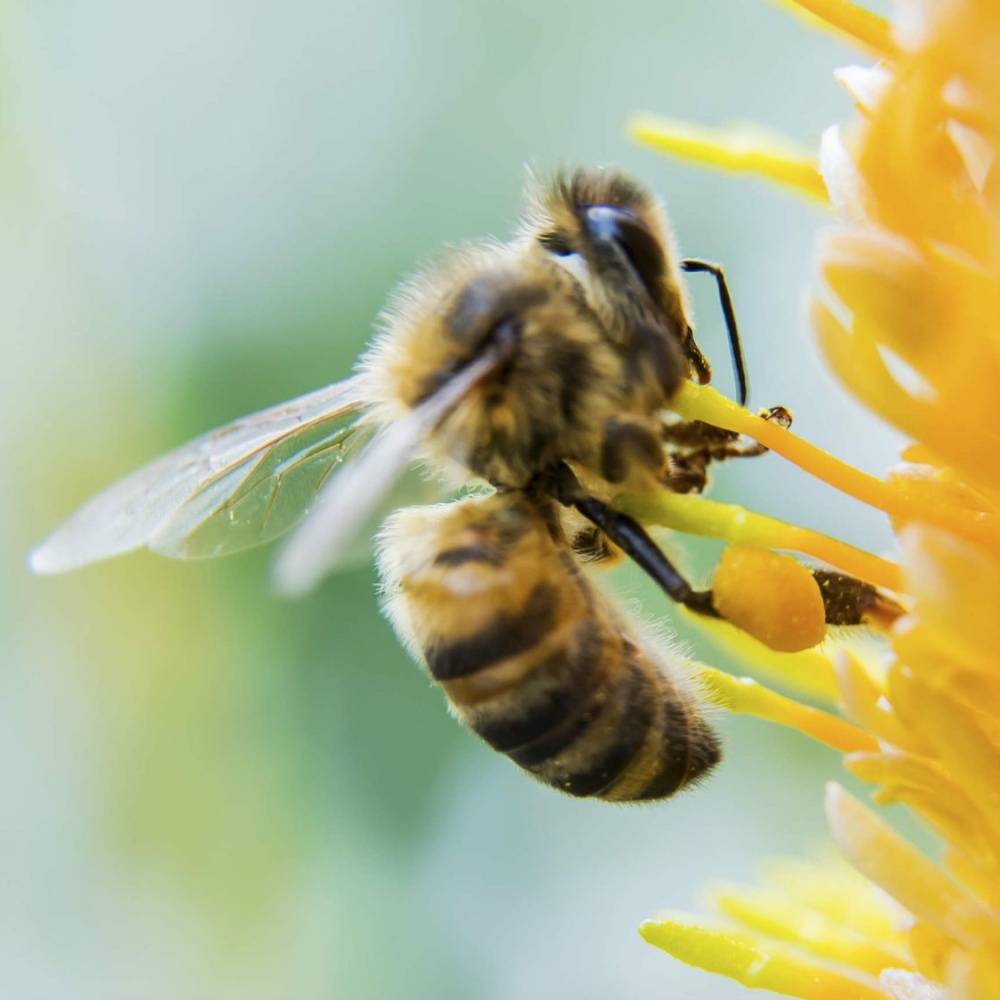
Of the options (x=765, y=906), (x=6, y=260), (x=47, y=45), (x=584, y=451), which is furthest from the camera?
(x=47, y=45)

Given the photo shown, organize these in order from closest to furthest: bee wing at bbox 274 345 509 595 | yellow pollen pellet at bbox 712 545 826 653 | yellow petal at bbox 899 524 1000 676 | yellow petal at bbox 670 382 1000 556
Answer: bee wing at bbox 274 345 509 595 → yellow petal at bbox 899 524 1000 676 → yellow petal at bbox 670 382 1000 556 → yellow pollen pellet at bbox 712 545 826 653

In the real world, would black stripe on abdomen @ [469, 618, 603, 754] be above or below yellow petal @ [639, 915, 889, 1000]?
above

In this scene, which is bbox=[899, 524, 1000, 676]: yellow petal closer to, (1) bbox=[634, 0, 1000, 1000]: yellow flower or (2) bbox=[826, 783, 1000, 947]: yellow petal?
(1) bbox=[634, 0, 1000, 1000]: yellow flower

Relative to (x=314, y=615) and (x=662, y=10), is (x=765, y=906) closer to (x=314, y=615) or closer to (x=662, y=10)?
(x=314, y=615)

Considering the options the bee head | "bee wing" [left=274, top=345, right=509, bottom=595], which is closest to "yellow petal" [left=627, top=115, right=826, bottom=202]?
the bee head

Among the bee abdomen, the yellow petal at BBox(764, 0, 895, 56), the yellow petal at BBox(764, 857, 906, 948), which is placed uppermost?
the yellow petal at BBox(764, 0, 895, 56)

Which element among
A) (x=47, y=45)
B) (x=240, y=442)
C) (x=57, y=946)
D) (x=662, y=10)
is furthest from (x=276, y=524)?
(x=662, y=10)

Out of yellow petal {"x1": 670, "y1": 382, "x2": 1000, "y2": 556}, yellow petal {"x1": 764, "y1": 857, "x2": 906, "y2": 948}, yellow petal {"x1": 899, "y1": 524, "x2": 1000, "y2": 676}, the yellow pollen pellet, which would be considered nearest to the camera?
yellow petal {"x1": 899, "y1": 524, "x2": 1000, "y2": 676}

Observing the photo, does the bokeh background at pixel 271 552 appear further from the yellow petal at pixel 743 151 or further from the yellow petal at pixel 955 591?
the yellow petal at pixel 955 591

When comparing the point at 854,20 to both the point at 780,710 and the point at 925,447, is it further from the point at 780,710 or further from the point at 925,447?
the point at 780,710
